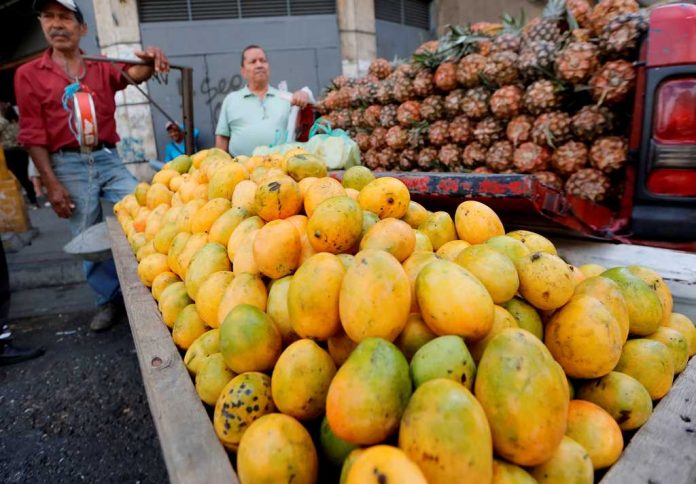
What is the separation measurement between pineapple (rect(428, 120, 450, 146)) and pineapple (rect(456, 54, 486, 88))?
0.49m

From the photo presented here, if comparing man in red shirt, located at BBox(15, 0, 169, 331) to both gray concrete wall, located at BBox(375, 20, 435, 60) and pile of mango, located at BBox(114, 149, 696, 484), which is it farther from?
gray concrete wall, located at BBox(375, 20, 435, 60)

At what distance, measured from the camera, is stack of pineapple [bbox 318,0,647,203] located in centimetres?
354

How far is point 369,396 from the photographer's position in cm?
95

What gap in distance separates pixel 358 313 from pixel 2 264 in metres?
4.18

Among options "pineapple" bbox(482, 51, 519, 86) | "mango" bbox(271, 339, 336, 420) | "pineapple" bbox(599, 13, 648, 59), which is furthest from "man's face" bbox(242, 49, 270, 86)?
"mango" bbox(271, 339, 336, 420)

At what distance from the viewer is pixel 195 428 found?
Answer: 1.16 meters

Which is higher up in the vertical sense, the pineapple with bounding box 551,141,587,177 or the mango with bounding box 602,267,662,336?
the pineapple with bounding box 551,141,587,177

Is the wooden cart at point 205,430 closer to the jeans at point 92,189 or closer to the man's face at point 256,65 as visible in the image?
the jeans at point 92,189

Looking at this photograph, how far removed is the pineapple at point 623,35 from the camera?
3.28 m

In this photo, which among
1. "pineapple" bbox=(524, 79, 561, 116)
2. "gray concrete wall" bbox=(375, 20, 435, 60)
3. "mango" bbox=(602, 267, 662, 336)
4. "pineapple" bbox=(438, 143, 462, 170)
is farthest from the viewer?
"gray concrete wall" bbox=(375, 20, 435, 60)

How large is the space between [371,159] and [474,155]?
1.59m

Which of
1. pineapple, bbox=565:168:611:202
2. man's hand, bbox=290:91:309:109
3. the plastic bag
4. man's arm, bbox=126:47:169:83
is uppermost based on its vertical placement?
man's arm, bbox=126:47:169:83

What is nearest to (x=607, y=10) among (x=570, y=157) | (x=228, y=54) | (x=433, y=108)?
(x=570, y=157)

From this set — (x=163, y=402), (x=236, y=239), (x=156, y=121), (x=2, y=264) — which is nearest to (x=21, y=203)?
(x=156, y=121)
